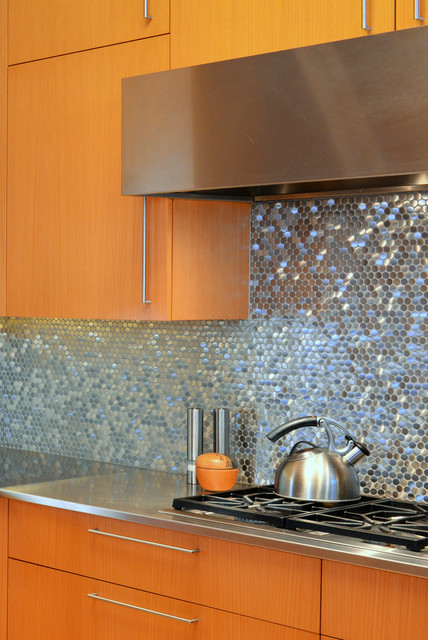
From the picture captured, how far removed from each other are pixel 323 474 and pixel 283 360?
1.66 feet

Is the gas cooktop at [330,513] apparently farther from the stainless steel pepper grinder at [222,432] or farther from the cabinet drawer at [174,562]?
the stainless steel pepper grinder at [222,432]

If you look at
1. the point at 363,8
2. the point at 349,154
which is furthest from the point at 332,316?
the point at 363,8

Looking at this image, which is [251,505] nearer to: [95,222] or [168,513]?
[168,513]

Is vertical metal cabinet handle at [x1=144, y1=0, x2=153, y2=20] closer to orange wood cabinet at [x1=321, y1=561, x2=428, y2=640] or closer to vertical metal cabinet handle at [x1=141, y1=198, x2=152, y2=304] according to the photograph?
vertical metal cabinet handle at [x1=141, y1=198, x2=152, y2=304]

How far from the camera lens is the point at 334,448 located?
246 cm

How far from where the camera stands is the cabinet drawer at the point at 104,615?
2201mm

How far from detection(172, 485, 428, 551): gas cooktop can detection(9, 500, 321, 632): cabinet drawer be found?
0.10 metres

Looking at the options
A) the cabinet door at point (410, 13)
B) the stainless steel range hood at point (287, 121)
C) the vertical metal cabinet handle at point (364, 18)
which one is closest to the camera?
the stainless steel range hood at point (287, 121)

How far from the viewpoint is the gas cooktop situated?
206 cm

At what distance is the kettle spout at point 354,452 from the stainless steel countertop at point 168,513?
35 centimetres

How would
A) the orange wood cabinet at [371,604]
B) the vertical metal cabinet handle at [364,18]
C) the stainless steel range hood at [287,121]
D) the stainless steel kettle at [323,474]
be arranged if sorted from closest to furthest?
1. the orange wood cabinet at [371,604]
2. the stainless steel range hood at [287,121]
3. the vertical metal cabinet handle at [364,18]
4. the stainless steel kettle at [323,474]

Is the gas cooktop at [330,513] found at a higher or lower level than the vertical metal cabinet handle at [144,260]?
lower

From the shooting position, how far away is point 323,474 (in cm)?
235

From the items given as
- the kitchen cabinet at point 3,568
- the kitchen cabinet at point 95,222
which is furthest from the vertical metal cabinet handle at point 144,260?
the kitchen cabinet at point 3,568
